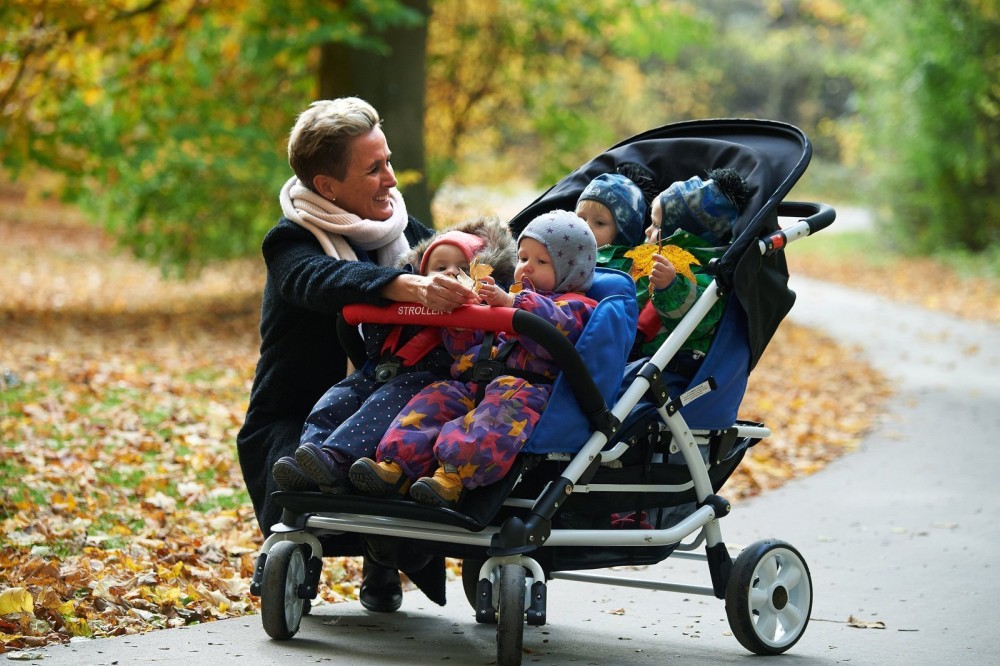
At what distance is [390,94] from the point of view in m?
12.3

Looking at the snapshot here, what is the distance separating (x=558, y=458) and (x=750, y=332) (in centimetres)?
95

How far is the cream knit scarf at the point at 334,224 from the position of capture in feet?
15.0

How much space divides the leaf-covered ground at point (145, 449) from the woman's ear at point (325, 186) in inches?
63.2

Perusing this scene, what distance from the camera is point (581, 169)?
5.42 metres

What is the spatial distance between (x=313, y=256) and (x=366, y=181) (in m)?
0.35

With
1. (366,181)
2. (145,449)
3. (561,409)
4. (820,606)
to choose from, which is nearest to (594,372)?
(561,409)

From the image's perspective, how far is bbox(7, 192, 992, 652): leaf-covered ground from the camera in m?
4.89

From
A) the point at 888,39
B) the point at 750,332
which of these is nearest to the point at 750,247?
the point at 750,332

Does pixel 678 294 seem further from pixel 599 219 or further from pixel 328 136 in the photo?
pixel 328 136

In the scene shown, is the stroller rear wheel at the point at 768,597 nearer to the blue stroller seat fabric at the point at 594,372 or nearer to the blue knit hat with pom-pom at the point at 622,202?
the blue stroller seat fabric at the point at 594,372

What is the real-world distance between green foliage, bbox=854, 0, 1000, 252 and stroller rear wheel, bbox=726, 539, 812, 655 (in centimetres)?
1836

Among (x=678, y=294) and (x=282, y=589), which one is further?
(x=678, y=294)

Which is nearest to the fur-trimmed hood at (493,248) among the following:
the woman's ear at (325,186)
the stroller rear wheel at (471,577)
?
the woman's ear at (325,186)

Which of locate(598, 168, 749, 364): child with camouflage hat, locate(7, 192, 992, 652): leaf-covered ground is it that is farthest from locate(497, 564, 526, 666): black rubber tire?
locate(7, 192, 992, 652): leaf-covered ground
